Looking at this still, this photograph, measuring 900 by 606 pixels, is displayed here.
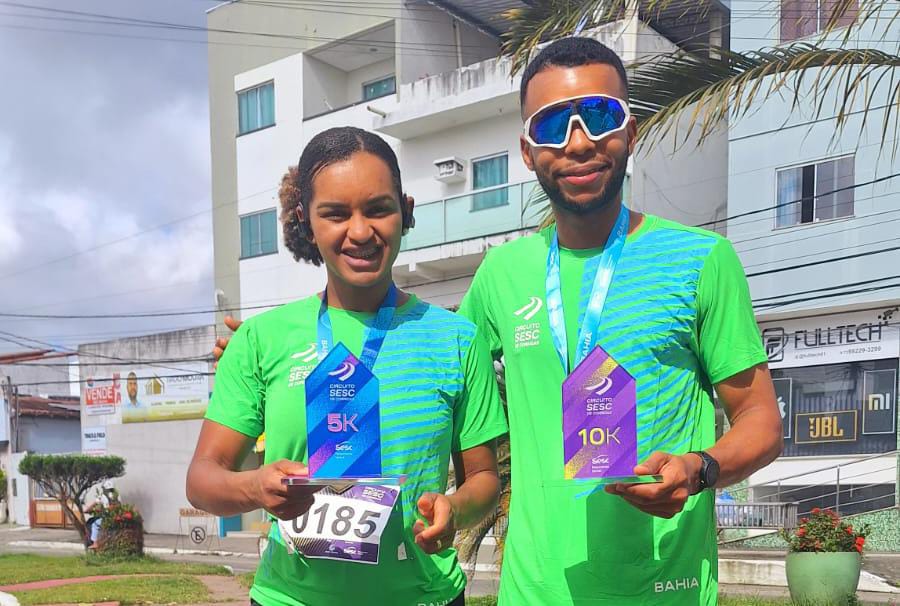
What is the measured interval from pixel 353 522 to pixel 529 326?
0.67 meters

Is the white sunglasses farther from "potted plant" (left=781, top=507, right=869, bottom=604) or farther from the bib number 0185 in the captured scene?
"potted plant" (left=781, top=507, right=869, bottom=604)

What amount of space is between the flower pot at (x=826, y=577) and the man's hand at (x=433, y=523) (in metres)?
7.64

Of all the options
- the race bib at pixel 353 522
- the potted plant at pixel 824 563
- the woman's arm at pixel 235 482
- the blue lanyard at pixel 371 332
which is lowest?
the potted plant at pixel 824 563

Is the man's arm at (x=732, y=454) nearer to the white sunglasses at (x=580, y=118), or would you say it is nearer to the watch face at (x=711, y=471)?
the watch face at (x=711, y=471)

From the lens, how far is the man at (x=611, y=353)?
2.26 metres

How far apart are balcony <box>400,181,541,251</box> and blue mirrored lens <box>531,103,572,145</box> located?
49.3 ft

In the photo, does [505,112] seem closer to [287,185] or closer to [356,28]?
[356,28]

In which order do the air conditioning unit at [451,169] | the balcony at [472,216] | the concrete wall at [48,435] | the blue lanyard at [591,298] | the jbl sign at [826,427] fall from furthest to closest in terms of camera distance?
the concrete wall at [48,435], the air conditioning unit at [451,169], the balcony at [472,216], the jbl sign at [826,427], the blue lanyard at [591,298]

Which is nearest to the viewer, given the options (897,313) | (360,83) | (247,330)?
(247,330)

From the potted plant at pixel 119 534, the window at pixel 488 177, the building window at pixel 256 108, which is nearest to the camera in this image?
the potted plant at pixel 119 534

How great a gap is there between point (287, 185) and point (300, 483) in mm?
1332

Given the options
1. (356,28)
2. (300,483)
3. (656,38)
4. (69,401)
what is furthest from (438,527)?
(69,401)

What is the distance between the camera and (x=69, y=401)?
3588cm

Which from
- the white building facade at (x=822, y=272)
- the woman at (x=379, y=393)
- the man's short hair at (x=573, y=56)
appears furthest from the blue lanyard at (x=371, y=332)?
the white building facade at (x=822, y=272)
